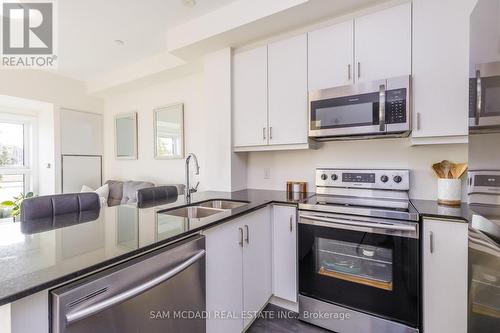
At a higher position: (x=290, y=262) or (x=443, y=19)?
(x=443, y=19)

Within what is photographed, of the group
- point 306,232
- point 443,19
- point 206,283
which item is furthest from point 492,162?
point 206,283

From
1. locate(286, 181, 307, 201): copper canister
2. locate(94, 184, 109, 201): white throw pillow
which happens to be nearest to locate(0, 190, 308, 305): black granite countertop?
locate(286, 181, 307, 201): copper canister

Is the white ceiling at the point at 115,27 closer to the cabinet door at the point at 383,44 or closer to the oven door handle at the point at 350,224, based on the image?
the cabinet door at the point at 383,44

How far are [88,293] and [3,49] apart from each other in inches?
138

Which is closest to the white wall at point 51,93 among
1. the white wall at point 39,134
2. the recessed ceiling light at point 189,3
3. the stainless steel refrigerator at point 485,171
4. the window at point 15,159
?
the white wall at point 39,134

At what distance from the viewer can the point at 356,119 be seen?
177cm

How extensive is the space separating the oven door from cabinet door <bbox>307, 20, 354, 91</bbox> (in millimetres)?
1062

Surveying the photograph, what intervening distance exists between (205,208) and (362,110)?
55.9 inches

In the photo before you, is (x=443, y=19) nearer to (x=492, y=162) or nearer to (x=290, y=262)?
(x=492, y=162)

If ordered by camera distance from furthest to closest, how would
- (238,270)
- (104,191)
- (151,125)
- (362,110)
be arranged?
(151,125)
(104,191)
(362,110)
(238,270)

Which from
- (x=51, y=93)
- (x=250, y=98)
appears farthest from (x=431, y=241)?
(x=51, y=93)

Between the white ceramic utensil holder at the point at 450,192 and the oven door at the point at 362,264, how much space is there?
1.48 feet

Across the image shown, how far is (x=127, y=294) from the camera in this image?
32.3 inches

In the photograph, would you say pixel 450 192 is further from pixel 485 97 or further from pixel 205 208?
pixel 205 208
